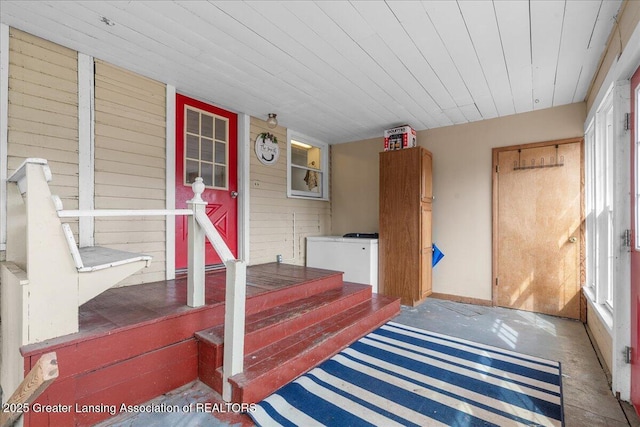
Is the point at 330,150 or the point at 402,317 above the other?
the point at 330,150

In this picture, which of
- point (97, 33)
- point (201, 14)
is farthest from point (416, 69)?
point (97, 33)

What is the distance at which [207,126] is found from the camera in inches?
138

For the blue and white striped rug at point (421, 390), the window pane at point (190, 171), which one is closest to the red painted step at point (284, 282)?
the blue and white striped rug at point (421, 390)

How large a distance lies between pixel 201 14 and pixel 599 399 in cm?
Answer: 351

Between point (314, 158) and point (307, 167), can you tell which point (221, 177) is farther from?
point (314, 158)

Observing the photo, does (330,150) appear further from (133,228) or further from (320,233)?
(133,228)

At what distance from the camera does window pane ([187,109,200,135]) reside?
3.33 m

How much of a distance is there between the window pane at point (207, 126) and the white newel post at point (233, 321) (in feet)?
7.43

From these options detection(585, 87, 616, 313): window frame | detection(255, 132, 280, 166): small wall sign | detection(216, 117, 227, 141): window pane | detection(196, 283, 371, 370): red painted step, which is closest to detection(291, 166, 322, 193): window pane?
detection(255, 132, 280, 166): small wall sign

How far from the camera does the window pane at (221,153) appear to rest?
3.62m

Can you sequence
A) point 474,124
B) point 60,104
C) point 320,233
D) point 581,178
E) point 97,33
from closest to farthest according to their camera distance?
point 97,33
point 60,104
point 581,178
point 474,124
point 320,233

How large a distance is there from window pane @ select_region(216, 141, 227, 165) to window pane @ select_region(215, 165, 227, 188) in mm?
75

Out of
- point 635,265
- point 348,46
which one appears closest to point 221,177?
point 348,46

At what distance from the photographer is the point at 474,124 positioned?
A: 3.99 m
